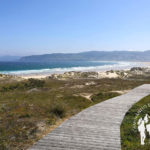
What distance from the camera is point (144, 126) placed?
912 cm

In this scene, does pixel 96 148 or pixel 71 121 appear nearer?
pixel 96 148

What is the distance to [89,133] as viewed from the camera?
8086mm

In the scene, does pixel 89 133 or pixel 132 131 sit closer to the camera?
pixel 89 133

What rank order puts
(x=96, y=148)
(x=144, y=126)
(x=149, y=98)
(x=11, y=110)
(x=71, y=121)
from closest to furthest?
(x=96, y=148) < (x=144, y=126) < (x=71, y=121) < (x=11, y=110) < (x=149, y=98)

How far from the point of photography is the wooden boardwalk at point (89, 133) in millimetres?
6996

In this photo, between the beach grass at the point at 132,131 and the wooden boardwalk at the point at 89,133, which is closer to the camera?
the wooden boardwalk at the point at 89,133

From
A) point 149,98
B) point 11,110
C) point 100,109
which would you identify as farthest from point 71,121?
point 149,98

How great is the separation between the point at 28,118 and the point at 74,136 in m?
4.38

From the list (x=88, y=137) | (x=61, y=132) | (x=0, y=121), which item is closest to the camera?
(x=88, y=137)

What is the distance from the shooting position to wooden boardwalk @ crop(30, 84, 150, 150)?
7.00m

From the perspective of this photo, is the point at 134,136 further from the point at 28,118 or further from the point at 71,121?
the point at 28,118

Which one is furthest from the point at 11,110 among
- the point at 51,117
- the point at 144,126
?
the point at 144,126

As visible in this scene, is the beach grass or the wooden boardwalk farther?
the beach grass

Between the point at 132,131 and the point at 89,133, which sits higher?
the point at 89,133
